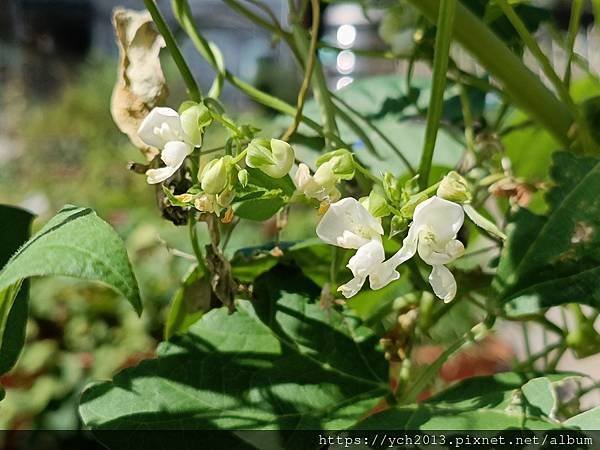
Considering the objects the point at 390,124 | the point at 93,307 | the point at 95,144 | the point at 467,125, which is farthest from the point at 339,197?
the point at 95,144

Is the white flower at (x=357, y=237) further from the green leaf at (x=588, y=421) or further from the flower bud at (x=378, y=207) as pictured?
the green leaf at (x=588, y=421)

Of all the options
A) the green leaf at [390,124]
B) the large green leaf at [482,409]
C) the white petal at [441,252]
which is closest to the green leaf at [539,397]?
the large green leaf at [482,409]

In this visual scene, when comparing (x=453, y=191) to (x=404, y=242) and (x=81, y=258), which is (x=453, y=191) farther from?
(x=81, y=258)

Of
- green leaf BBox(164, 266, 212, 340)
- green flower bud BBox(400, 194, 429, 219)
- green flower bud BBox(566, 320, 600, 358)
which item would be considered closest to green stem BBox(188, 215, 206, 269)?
green leaf BBox(164, 266, 212, 340)

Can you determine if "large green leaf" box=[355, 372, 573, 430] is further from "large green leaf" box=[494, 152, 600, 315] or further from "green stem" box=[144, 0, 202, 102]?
"green stem" box=[144, 0, 202, 102]

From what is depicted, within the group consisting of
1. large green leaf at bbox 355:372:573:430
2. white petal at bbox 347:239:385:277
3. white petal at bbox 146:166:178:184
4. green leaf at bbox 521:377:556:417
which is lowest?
large green leaf at bbox 355:372:573:430

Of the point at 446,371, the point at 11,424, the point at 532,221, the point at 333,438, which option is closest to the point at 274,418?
the point at 333,438

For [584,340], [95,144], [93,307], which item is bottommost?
[95,144]
